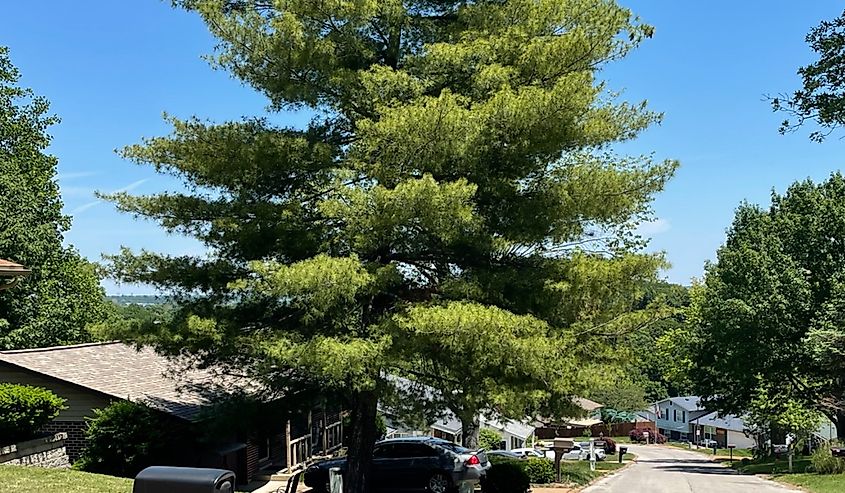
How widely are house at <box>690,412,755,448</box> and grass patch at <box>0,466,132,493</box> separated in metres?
56.1

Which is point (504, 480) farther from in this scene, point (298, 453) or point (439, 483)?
point (298, 453)

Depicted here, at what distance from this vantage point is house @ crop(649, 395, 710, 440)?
75.2 metres

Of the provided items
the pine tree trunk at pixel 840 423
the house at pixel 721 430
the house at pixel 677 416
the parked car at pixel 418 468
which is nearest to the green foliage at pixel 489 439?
the pine tree trunk at pixel 840 423

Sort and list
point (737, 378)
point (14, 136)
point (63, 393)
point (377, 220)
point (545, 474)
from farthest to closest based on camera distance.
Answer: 1. point (737, 378)
2. point (14, 136)
3. point (545, 474)
4. point (63, 393)
5. point (377, 220)

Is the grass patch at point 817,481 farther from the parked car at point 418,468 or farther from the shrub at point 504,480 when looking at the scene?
the parked car at point 418,468

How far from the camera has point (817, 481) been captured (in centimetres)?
2723

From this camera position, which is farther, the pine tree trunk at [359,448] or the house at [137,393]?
the house at [137,393]

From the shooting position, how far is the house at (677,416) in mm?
75250

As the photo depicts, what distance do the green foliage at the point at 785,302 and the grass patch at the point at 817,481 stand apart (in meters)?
5.70

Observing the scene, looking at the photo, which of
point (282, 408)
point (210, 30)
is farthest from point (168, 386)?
point (210, 30)

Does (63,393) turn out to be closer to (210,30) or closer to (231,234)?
(231,234)

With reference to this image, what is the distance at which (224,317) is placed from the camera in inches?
544

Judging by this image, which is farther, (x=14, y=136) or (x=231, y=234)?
(x=14, y=136)

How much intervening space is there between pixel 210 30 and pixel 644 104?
8.23 meters
